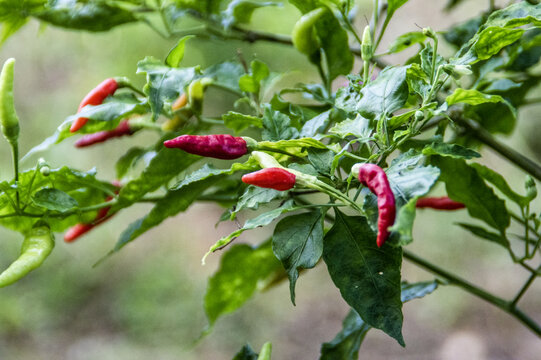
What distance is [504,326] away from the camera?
252cm

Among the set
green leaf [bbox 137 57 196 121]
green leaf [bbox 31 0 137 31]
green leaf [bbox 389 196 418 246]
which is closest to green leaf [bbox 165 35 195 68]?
green leaf [bbox 137 57 196 121]

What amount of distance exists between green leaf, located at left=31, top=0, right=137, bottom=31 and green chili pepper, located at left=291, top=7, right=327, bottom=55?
281 millimetres

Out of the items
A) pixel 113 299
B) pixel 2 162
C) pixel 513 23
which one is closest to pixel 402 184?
pixel 513 23

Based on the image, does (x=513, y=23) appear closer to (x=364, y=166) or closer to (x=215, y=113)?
(x=364, y=166)

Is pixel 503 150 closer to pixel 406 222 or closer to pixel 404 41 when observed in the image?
pixel 404 41

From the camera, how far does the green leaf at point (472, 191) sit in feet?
2.19

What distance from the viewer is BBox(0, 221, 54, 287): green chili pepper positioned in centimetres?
59

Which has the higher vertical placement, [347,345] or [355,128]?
[355,128]

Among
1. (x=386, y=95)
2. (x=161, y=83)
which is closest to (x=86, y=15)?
(x=161, y=83)

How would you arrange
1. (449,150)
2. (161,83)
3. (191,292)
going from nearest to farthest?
(449,150) → (161,83) → (191,292)

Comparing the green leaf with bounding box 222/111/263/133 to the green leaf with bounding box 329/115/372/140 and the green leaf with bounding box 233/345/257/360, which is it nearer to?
the green leaf with bounding box 329/115/372/140

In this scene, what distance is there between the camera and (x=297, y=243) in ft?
1.68

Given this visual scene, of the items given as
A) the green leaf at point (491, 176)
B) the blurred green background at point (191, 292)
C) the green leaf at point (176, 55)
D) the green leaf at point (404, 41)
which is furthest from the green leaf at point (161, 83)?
the blurred green background at point (191, 292)

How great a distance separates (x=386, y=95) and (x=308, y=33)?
229 millimetres
